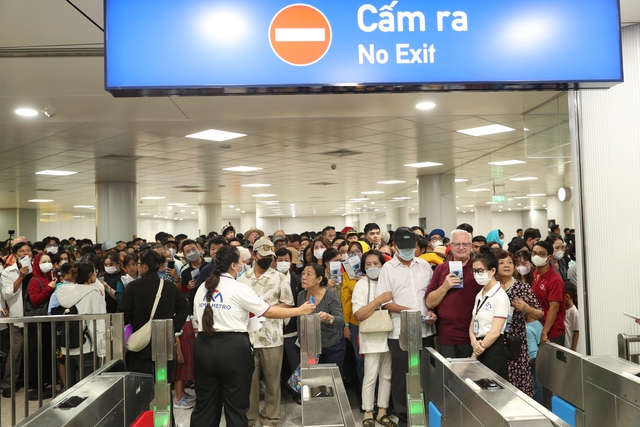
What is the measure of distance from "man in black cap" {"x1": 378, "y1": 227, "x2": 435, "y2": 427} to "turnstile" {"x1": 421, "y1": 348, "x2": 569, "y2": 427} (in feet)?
3.65

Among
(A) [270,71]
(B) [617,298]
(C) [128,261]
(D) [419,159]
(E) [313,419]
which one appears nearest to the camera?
(E) [313,419]

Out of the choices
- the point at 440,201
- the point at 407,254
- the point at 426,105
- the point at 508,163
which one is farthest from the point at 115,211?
the point at 407,254

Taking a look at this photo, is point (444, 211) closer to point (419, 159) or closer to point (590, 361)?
point (419, 159)

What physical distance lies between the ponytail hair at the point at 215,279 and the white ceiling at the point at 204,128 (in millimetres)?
2002

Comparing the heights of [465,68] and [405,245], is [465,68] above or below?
above

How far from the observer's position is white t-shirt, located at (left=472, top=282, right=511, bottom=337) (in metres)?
4.27

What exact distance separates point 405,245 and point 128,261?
366 centimetres

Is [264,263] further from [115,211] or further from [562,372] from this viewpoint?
[115,211]

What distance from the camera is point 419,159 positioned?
1312cm

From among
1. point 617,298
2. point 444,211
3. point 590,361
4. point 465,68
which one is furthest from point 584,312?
point 444,211

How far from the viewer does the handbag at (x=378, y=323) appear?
195 inches

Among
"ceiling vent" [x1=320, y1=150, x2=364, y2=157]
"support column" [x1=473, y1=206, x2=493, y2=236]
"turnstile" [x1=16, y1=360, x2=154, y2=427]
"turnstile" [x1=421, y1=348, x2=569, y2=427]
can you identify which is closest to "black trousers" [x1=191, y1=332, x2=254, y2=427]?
"turnstile" [x1=16, y1=360, x2=154, y2=427]

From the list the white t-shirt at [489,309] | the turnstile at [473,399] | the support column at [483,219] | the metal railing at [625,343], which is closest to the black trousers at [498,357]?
the white t-shirt at [489,309]

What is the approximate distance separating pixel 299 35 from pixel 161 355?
7.72ft
